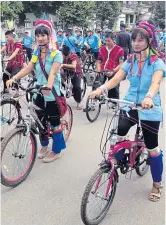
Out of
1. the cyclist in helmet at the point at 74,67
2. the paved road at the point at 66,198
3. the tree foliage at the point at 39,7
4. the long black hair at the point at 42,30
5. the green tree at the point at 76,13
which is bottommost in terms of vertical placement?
the paved road at the point at 66,198

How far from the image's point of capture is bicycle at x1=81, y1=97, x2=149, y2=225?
282 centimetres

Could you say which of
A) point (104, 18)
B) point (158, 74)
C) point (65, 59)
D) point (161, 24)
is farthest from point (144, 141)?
point (161, 24)

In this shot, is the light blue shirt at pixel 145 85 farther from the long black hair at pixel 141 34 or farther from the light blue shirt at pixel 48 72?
the light blue shirt at pixel 48 72

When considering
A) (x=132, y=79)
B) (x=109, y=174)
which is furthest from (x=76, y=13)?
(x=109, y=174)

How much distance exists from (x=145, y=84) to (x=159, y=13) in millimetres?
50365

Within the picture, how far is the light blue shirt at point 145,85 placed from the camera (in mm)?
3054

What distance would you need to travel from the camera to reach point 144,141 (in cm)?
329

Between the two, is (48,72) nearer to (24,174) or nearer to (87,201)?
(24,174)

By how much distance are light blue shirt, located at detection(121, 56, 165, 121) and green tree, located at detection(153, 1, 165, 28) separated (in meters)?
48.4

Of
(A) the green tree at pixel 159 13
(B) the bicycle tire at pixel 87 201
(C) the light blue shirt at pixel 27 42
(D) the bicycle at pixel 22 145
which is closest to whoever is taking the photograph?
(B) the bicycle tire at pixel 87 201

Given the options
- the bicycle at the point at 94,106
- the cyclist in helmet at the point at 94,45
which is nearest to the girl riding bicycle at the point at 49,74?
the bicycle at the point at 94,106

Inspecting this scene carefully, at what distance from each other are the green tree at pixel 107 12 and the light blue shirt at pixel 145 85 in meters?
36.7

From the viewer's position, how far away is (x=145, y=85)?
313 cm

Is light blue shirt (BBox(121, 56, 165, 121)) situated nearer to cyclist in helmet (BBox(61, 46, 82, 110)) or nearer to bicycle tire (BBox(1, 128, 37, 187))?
bicycle tire (BBox(1, 128, 37, 187))
